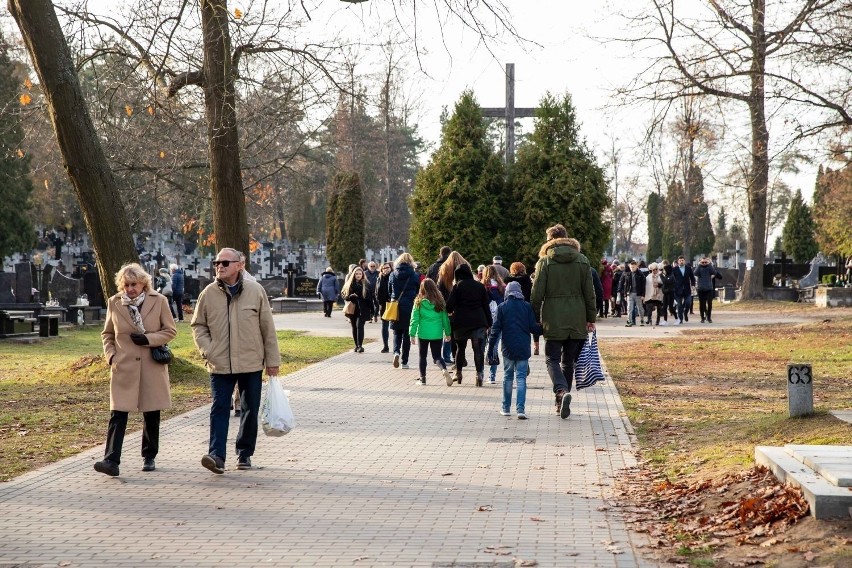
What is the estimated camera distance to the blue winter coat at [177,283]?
34219mm

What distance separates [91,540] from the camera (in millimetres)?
6590

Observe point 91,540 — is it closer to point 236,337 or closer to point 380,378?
point 236,337

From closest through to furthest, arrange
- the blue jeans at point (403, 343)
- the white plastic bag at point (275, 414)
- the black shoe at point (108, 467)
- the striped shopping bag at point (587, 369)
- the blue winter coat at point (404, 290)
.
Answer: the black shoe at point (108, 467)
the white plastic bag at point (275, 414)
the striped shopping bag at point (587, 369)
the blue winter coat at point (404, 290)
the blue jeans at point (403, 343)

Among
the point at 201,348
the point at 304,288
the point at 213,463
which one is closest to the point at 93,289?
the point at 304,288

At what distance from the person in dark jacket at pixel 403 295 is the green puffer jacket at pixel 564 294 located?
5.75 m

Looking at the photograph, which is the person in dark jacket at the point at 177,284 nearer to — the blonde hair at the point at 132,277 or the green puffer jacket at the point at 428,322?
the green puffer jacket at the point at 428,322

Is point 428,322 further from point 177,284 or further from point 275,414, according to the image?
point 177,284

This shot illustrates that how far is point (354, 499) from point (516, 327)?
15.7ft

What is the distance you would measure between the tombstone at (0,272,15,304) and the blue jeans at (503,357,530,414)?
21746mm

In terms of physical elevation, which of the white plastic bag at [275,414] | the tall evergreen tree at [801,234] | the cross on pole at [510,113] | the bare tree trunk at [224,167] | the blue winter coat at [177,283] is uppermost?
the cross on pole at [510,113]

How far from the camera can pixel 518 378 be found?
40.0ft

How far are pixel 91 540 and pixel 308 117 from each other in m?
14.2

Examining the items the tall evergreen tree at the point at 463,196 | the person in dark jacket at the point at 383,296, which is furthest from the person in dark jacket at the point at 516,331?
the tall evergreen tree at the point at 463,196

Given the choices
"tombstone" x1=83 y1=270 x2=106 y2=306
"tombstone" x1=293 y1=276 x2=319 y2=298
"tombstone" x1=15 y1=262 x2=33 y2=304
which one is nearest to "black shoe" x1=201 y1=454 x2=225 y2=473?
"tombstone" x1=15 y1=262 x2=33 y2=304
